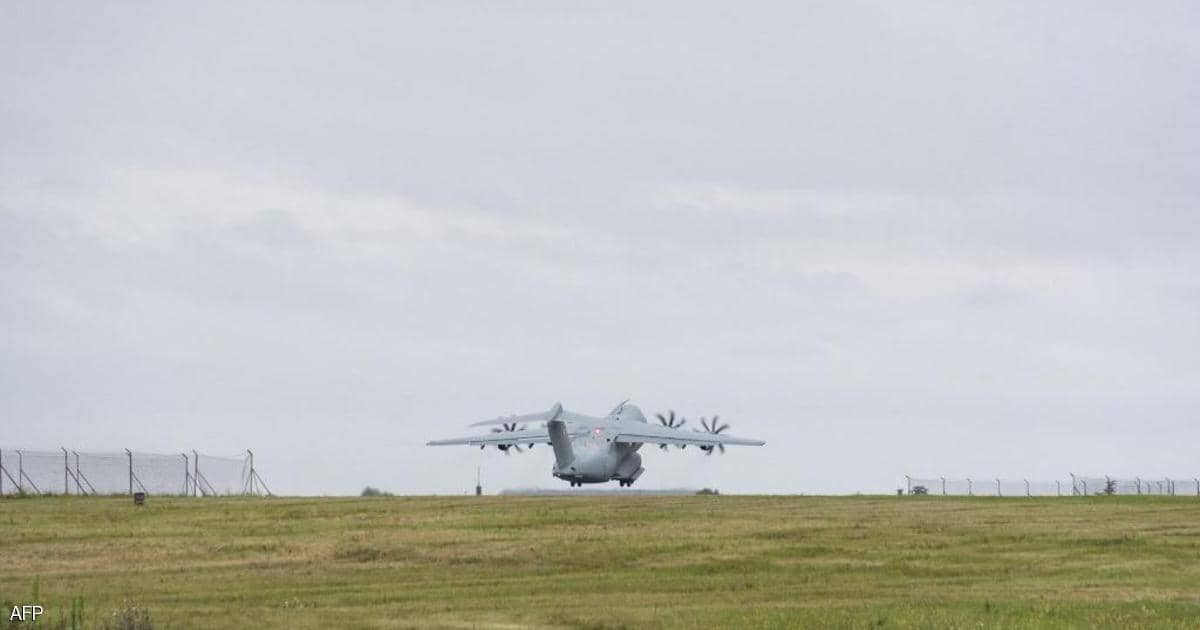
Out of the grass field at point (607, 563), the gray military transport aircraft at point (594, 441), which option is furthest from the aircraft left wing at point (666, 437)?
the grass field at point (607, 563)

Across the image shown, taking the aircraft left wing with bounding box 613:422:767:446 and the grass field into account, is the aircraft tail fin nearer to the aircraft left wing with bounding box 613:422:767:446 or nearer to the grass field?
the aircraft left wing with bounding box 613:422:767:446

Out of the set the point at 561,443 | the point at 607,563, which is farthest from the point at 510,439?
the point at 607,563

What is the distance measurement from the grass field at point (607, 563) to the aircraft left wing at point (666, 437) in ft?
94.4

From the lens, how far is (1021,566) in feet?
170

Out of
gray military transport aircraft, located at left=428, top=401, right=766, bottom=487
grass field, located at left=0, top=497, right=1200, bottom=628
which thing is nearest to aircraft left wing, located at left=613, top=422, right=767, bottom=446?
gray military transport aircraft, located at left=428, top=401, right=766, bottom=487

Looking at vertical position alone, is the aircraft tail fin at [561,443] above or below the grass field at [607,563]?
above

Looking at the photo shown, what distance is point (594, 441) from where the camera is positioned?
10569 cm

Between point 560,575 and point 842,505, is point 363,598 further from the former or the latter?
point 842,505

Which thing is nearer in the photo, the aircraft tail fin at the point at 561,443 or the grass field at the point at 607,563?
the grass field at the point at 607,563

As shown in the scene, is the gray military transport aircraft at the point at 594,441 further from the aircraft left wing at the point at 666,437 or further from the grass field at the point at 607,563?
the grass field at the point at 607,563

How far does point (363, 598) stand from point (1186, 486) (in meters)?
75.6

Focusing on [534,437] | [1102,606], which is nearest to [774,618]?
[1102,606]

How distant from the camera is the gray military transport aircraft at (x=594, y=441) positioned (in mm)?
104062

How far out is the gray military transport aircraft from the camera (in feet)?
341
